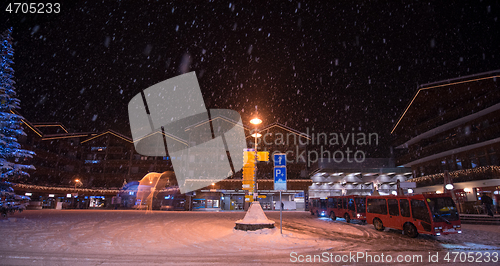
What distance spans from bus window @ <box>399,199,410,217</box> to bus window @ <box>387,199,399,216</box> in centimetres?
34

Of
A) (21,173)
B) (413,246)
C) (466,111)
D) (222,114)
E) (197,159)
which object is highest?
(222,114)

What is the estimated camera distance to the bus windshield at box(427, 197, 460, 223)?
11.0m

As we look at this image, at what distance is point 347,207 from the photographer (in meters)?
20.0

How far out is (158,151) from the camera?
48719mm

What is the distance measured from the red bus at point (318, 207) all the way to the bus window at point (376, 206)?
9.20 metres

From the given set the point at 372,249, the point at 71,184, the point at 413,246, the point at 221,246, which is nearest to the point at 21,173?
the point at 221,246

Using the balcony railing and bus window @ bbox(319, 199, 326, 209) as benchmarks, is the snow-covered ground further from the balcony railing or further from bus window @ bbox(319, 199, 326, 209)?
the balcony railing

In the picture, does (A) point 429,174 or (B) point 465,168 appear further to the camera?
(A) point 429,174

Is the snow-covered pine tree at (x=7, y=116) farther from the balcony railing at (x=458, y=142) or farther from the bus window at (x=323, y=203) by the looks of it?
the balcony railing at (x=458, y=142)

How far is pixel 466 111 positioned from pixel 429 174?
11.7 m

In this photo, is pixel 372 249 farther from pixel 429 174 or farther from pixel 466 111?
pixel 429 174

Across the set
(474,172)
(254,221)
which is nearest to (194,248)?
(254,221)

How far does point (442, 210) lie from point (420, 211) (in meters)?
0.86

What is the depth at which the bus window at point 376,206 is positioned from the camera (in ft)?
45.5
